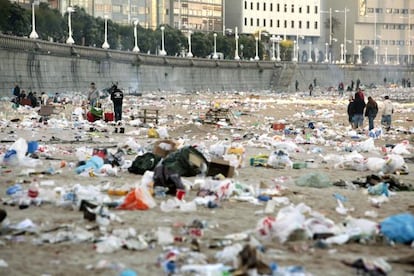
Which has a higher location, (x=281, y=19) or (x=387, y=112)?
(x=281, y=19)

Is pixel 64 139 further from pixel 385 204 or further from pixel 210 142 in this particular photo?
pixel 385 204

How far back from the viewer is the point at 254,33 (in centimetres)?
15100

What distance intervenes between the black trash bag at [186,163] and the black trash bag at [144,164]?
0.48 meters

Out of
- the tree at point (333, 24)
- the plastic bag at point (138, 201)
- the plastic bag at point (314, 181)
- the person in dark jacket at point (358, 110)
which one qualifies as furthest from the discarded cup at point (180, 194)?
the tree at point (333, 24)

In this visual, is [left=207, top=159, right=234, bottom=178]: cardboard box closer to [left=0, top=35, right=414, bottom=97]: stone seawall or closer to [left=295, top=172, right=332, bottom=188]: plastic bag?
[left=295, top=172, right=332, bottom=188]: plastic bag

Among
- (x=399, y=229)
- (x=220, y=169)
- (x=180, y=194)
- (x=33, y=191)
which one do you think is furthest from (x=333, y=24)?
(x=399, y=229)

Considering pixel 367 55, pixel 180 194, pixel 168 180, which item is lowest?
pixel 180 194

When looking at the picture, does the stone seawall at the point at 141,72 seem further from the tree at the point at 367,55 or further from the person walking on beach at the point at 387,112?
the person walking on beach at the point at 387,112

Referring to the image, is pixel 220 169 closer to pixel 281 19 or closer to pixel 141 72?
pixel 141 72

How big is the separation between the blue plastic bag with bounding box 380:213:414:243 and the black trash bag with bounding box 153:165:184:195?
3433 millimetres

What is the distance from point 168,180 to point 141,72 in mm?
69768

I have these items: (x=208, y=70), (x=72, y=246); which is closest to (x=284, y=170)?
(x=72, y=246)

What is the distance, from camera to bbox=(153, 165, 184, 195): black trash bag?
11.2 metres

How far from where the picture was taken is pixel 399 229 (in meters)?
8.22
